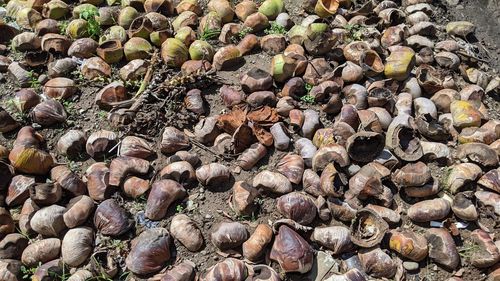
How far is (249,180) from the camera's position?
3709 millimetres

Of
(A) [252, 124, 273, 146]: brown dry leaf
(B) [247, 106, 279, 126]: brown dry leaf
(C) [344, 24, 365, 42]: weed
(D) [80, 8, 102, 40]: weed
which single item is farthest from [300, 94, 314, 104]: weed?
(D) [80, 8, 102, 40]: weed

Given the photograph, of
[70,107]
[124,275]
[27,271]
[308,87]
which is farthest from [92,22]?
[124,275]

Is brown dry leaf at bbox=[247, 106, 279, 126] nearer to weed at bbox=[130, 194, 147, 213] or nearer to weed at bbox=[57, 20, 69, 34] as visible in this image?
weed at bbox=[130, 194, 147, 213]

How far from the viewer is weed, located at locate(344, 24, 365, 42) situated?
4.65 m

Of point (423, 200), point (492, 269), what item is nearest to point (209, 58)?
point (423, 200)

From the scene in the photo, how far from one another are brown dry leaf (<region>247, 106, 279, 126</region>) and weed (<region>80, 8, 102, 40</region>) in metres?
1.90

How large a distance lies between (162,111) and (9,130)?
1.29m

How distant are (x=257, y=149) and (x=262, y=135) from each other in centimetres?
14

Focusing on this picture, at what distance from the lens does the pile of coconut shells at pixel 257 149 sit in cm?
328

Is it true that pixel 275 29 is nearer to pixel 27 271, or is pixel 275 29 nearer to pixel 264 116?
pixel 264 116

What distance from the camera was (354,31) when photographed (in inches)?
187

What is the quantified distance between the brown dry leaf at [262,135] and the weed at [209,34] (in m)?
1.32

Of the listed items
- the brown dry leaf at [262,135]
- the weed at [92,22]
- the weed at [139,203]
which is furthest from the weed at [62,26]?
the brown dry leaf at [262,135]

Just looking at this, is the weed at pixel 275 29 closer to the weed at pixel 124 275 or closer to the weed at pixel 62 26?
the weed at pixel 62 26
